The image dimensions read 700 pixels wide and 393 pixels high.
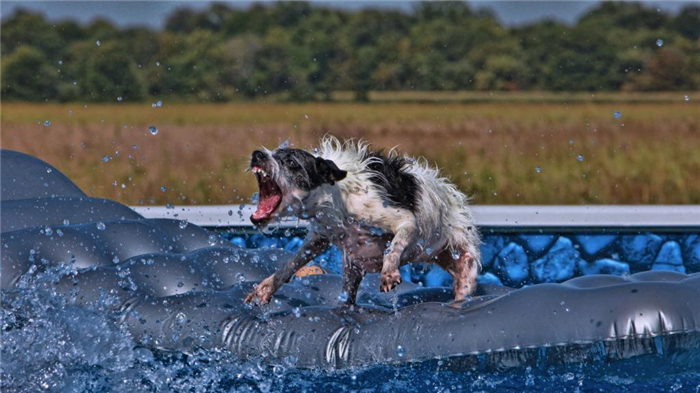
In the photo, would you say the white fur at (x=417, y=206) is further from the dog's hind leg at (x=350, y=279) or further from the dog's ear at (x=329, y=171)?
the dog's hind leg at (x=350, y=279)

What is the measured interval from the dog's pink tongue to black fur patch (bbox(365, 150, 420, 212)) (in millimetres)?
533

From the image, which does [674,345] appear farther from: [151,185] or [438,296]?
[151,185]

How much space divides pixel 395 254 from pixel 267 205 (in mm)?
588

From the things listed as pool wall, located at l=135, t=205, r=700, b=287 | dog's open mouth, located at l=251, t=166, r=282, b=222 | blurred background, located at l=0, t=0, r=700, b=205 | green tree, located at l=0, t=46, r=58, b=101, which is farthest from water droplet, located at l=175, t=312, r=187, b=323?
green tree, located at l=0, t=46, r=58, b=101

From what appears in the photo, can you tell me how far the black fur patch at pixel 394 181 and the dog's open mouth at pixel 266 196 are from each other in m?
0.52

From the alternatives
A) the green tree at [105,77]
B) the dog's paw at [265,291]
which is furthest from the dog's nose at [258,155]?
the green tree at [105,77]

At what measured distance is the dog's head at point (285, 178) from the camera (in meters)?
3.55

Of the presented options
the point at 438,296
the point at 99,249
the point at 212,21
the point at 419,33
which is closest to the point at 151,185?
the point at 99,249

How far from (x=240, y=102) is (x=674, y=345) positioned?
36816 mm

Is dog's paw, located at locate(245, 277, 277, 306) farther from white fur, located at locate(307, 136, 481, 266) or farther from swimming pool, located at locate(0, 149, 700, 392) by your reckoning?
white fur, located at locate(307, 136, 481, 266)

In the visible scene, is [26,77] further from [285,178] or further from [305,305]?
[285,178]

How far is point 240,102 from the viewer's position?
130 feet

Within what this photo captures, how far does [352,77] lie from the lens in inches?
1526

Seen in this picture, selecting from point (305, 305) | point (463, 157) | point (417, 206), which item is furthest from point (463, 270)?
point (463, 157)
